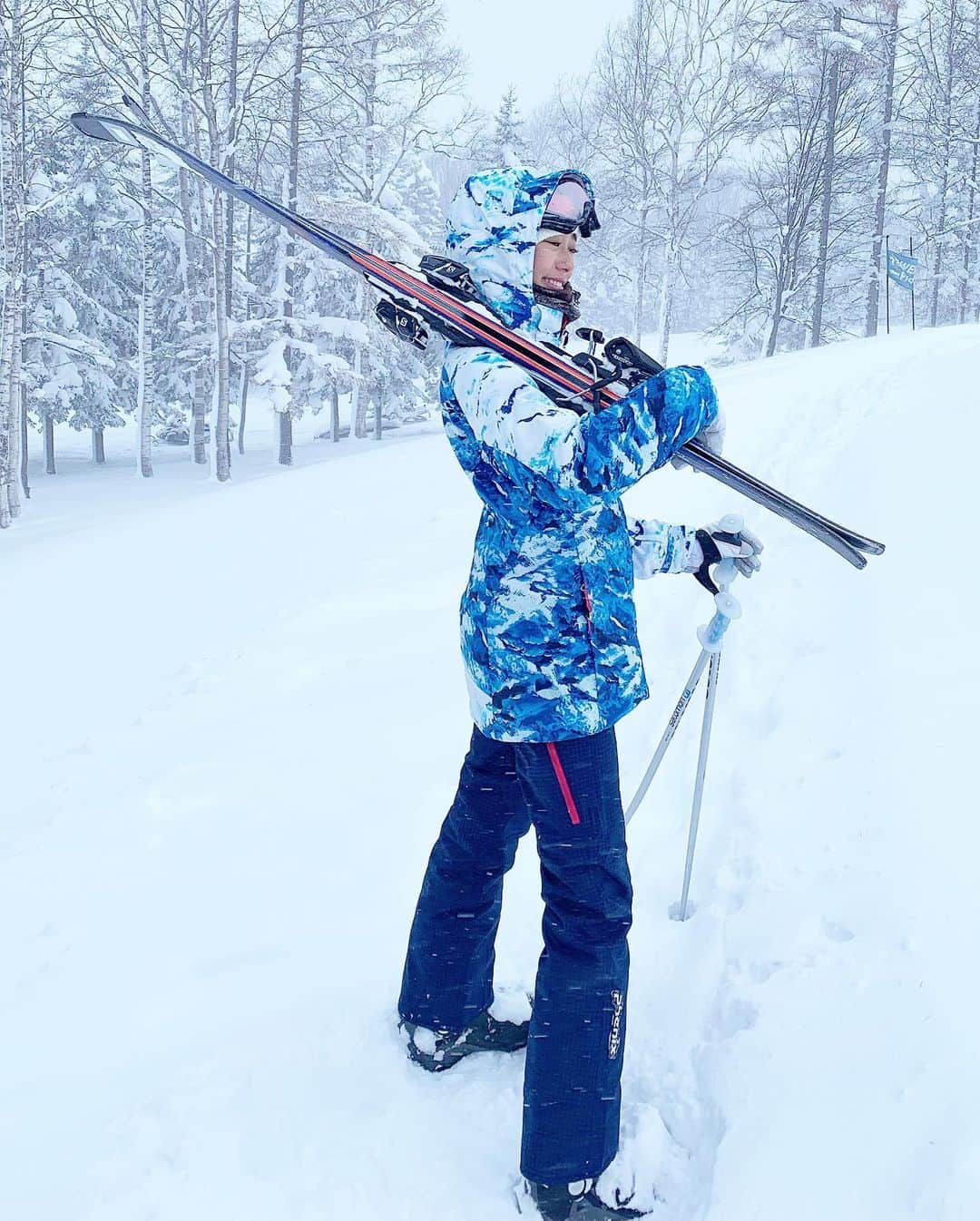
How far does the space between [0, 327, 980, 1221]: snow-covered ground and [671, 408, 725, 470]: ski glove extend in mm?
1443

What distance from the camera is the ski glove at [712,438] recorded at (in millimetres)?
1899

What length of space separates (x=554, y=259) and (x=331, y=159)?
22264 millimetres

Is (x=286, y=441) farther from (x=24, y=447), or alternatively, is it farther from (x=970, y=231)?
(x=970, y=231)

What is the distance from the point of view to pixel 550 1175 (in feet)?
6.23

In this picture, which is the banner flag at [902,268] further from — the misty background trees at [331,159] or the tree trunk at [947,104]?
the tree trunk at [947,104]

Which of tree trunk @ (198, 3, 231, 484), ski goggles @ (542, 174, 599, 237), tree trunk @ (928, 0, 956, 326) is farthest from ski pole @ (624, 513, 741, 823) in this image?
tree trunk @ (928, 0, 956, 326)

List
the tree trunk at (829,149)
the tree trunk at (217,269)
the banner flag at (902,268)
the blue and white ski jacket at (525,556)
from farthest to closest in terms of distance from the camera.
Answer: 1. the tree trunk at (829,149)
2. the banner flag at (902,268)
3. the tree trunk at (217,269)
4. the blue and white ski jacket at (525,556)

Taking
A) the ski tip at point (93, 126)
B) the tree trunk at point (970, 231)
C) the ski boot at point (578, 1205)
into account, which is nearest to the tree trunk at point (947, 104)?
the tree trunk at point (970, 231)

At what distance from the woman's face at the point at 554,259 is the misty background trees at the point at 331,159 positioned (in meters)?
13.6

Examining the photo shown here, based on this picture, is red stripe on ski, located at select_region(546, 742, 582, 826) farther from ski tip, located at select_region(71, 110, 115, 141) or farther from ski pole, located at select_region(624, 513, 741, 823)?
ski tip, located at select_region(71, 110, 115, 141)

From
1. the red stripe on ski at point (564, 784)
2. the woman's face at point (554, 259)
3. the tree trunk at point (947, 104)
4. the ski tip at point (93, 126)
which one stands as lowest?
the red stripe on ski at point (564, 784)

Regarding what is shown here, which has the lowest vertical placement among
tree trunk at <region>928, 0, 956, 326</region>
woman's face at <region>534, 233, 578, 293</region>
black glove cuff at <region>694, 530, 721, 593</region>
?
black glove cuff at <region>694, 530, 721, 593</region>

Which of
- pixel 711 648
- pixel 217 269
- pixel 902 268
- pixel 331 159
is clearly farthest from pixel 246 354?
pixel 711 648

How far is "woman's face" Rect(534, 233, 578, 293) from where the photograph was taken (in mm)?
1843
